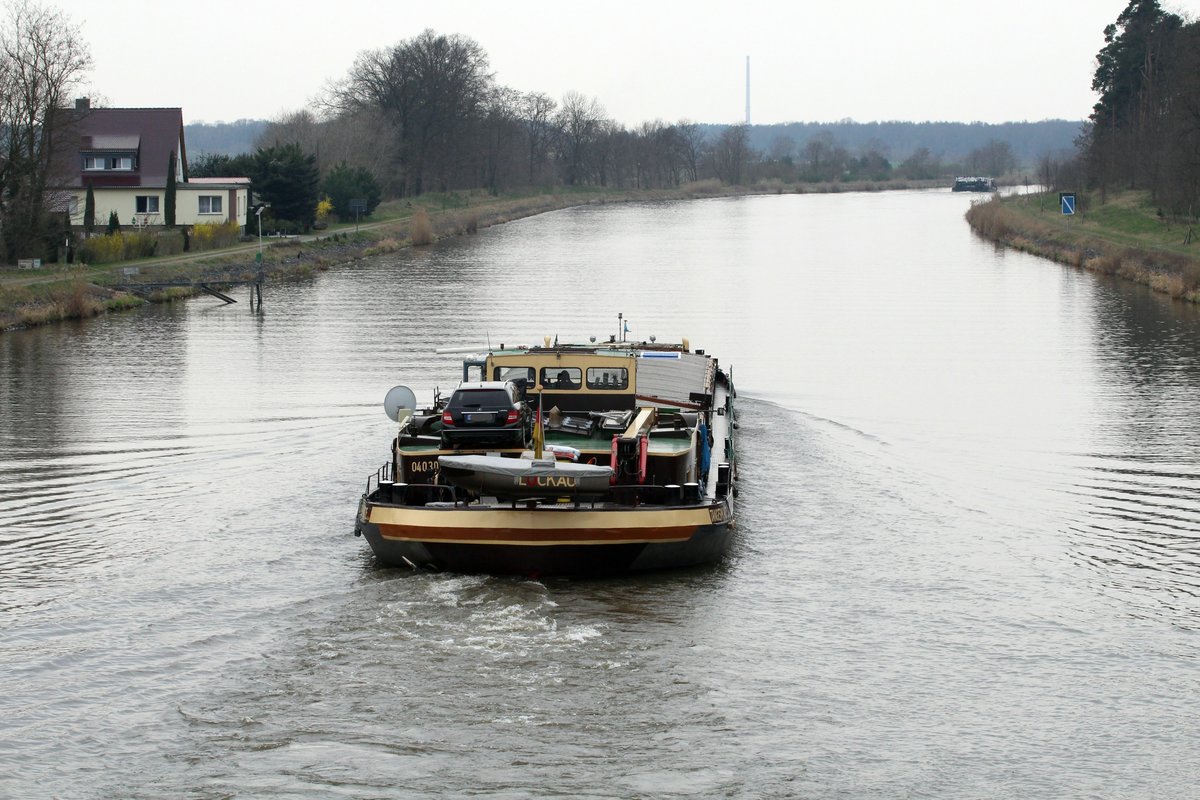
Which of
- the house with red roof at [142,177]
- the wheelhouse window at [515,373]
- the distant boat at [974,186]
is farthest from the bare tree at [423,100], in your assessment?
the wheelhouse window at [515,373]

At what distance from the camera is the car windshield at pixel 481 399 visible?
23.1 meters

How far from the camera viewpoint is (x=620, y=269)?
71250mm

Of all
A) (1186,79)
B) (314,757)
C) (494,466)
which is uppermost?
(1186,79)

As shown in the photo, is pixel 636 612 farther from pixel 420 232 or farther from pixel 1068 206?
pixel 1068 206

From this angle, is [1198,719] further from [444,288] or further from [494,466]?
[444,288]

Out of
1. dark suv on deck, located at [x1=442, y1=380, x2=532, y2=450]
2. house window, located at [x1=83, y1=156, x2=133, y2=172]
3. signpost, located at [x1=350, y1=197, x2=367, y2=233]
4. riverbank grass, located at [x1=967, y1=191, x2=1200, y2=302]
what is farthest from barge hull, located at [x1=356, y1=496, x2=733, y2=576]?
signpost, located at [x1=350, y1=197, x2=367, y2=233]

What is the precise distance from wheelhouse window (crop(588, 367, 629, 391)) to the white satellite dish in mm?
3276

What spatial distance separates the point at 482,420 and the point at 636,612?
16.0 feet

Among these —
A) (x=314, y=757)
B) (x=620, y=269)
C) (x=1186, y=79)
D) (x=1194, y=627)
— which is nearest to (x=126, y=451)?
(x=314, y=757)

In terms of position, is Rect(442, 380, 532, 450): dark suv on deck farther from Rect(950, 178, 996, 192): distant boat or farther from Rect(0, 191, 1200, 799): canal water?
Rect(950, 178, 996, 192): distant boat

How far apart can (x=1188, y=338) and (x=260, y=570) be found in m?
35.8

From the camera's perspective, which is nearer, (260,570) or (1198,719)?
(1198,719)

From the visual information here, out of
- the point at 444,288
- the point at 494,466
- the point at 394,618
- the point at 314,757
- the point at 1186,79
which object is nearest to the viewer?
the point at 314,757

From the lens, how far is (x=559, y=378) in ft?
86.3
